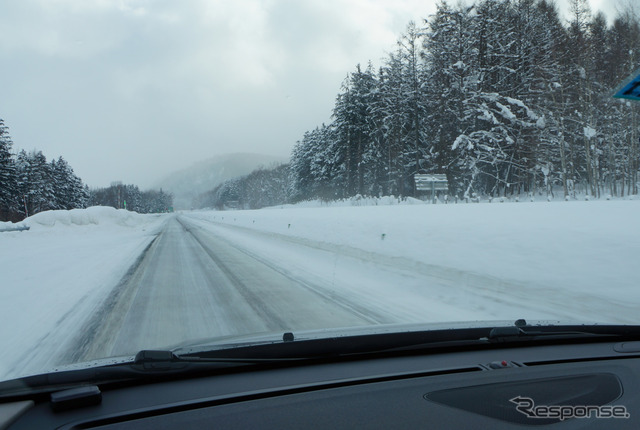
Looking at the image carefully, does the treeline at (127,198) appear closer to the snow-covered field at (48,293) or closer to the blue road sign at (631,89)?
the snow-covered field at (48,293)

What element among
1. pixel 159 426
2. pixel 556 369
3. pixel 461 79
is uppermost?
pixel 461 79

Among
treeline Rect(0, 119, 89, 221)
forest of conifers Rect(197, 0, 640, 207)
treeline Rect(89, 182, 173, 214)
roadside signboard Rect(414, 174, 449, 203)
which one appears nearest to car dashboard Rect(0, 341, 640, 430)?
roadside signboard Rect(414, 174, 449, 203)

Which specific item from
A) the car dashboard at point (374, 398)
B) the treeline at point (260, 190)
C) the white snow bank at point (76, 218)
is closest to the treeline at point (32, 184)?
the white snow bank at point (76, 218)

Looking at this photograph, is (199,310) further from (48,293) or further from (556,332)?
(556,332)

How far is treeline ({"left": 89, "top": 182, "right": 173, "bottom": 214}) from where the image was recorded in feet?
412

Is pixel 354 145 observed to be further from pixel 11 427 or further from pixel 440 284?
pixel 11 427

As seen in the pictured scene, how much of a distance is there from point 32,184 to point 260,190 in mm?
58339

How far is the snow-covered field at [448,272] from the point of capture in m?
5.32

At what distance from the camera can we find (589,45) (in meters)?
27.9

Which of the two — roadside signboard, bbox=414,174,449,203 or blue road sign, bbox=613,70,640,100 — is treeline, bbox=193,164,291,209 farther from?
blue road sign, bbox=613,70,640,100

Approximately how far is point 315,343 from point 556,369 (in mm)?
1323

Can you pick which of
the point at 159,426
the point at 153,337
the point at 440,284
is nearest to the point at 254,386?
the point at 159,426

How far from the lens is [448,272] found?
26.2 ft

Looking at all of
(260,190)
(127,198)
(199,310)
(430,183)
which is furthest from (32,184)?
(127,198)
